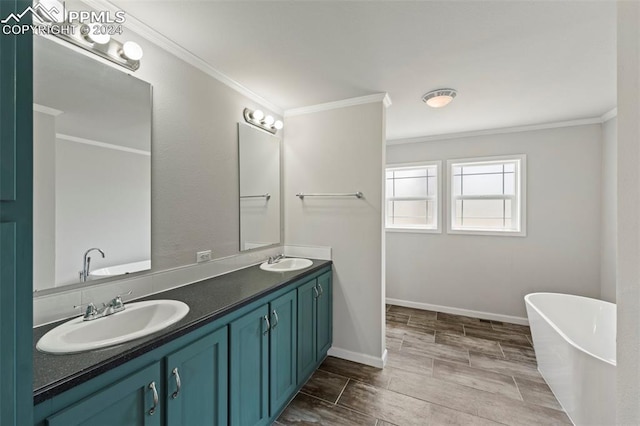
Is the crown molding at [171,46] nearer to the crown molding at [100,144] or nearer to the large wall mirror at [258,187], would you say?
the large wall mirror at [258,187]

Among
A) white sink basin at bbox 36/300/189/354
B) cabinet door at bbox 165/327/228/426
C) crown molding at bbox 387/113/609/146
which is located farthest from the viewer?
crown molding at bbox 387/113/609/146

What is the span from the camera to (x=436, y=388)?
7.06ft

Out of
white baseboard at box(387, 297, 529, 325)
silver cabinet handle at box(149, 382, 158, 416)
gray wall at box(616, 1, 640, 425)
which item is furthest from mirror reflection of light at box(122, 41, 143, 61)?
white baseboard at box(387, 297, 529, 325)

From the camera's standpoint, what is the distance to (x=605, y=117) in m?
2.92

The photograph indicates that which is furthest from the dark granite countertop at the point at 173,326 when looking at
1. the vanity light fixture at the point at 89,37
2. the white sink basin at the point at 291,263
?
the vanity light fixture at the point at 89,37

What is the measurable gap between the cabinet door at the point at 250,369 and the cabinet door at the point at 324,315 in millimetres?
A: 776

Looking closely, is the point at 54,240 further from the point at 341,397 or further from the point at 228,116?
the point at 341,397

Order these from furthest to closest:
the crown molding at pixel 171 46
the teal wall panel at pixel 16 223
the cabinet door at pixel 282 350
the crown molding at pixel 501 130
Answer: the crown molding at pixel 501 130, the cabinet door at pixel 282 350, the crown molding at pixel 171 46, the teal wall panel at pixel 16 223

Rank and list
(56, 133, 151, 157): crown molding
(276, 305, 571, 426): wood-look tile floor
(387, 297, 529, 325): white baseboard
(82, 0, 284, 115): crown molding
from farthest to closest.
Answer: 1. (387, 297, 529, 325): white baseboard
2. (276, 305, 571, 426): wood-look tile floor
3. (82, 0, 284, 115): crown molding
4. (56, 133, 151, 157): crown molding

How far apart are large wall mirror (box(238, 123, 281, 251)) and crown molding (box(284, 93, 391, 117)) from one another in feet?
1.26

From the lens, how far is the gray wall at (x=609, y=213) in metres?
2.79

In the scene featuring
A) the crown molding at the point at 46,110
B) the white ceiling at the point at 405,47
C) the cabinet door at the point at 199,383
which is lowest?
the cabinet door at the point at 199,383

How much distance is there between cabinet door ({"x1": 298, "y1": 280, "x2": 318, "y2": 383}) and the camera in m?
2.07

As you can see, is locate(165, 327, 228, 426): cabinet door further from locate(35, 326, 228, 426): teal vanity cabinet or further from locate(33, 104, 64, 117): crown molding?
locate(33, 104, 64, 117): crown molding
